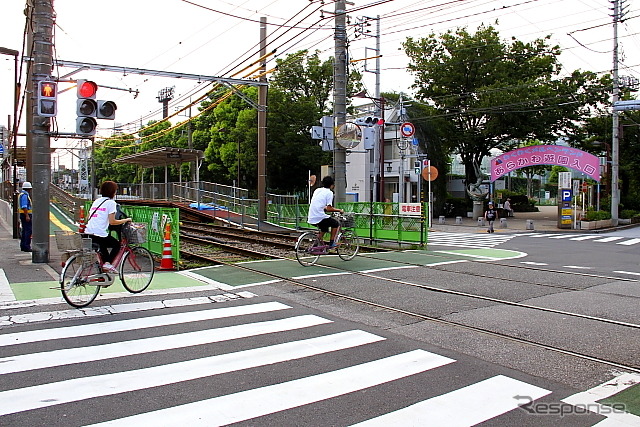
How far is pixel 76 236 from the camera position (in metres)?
7.79

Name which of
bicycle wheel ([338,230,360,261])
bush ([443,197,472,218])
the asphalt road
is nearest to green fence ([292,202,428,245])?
bicycle wheel ([338,230,360,261])

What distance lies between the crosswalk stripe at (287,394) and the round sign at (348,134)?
40.2 feet

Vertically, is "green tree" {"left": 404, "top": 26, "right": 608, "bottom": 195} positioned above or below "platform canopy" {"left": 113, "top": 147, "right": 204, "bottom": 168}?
above

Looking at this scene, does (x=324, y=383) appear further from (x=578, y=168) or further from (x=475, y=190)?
(x=475, y=190)

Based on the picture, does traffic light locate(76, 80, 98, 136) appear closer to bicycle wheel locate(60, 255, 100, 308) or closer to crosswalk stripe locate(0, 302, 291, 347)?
bicycle wheel locate(60, 255, 100, 308)

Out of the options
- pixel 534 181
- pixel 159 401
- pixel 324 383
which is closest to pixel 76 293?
pixel 159 401

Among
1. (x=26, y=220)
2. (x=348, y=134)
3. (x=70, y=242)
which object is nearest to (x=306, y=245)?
(x=70, y=242)

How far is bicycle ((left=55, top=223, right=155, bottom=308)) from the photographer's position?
25.0 ft

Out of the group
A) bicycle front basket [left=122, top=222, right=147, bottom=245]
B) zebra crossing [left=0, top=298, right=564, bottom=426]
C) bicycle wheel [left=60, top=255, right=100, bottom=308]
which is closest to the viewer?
zebra crossing [left=0, top=298, right=564, bottom=426]

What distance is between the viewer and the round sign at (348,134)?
1730 cm

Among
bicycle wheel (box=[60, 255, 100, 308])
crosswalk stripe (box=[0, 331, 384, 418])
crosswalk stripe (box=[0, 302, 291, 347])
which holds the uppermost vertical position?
bicycle wheel (box=[60, 255, 100, 308])

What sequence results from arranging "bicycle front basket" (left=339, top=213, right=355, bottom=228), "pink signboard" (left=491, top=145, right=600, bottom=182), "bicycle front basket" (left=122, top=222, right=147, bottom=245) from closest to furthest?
"bicycle front basket" (left=122, top=222, right=147, bottom=245) < "bicycle front basket" (left=339, top=213, right=355, bottom=228) < "pink signboard" (left=491, top=145, right=600, bottom=182)

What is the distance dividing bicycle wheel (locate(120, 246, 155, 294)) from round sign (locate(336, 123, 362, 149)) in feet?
31.3

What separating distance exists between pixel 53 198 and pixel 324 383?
3765 cm
